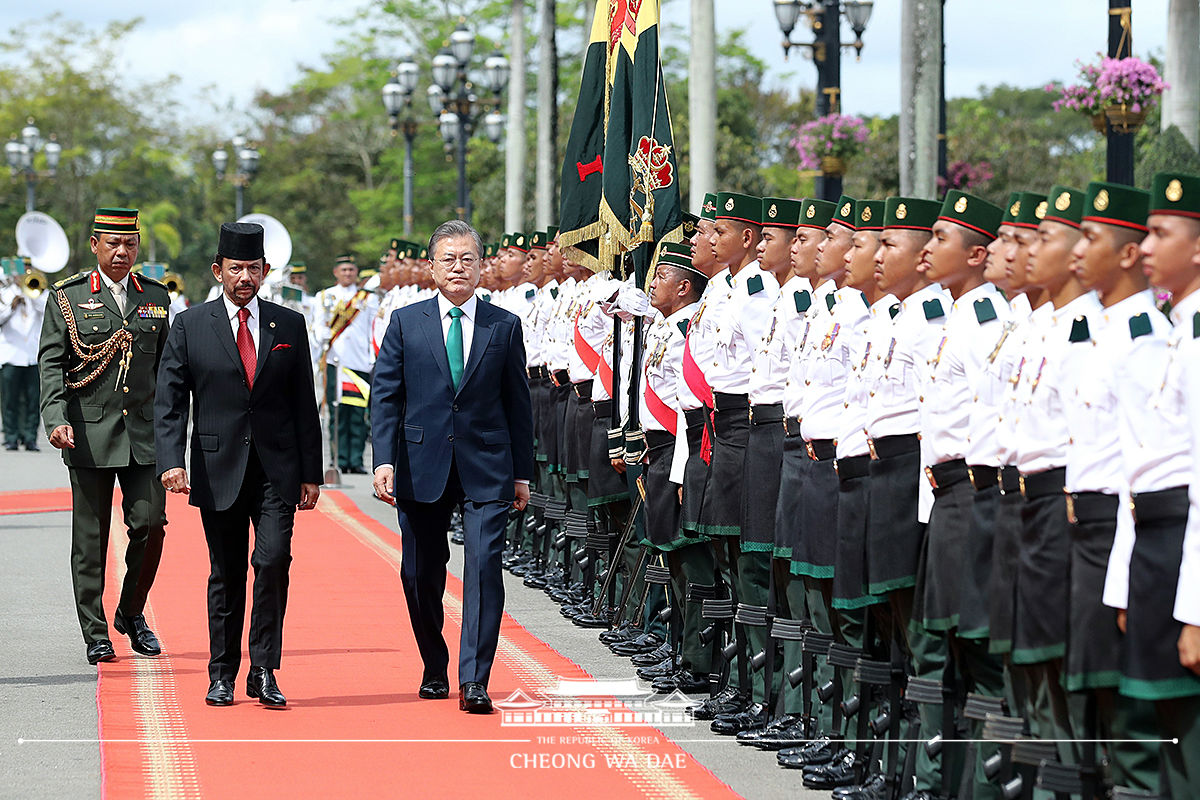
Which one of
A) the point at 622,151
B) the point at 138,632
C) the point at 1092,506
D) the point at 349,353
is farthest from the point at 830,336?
the point at 349,353

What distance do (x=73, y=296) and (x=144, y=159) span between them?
64.8 metres

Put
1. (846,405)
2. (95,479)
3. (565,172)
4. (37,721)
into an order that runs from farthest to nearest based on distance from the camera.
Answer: (565,172) → (95,479) → (37,721) → (846,405)

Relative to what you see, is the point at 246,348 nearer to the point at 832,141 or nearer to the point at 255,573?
the point at 255,573

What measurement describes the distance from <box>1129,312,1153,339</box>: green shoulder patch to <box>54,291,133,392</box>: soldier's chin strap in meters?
6.12

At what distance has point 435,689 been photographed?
8.57 metres

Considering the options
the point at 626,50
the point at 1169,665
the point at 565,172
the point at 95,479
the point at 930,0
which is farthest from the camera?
the point at 930,0

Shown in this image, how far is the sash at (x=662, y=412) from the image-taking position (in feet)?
29.3

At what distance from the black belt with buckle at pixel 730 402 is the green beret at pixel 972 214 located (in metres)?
1.79

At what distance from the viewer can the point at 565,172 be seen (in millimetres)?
11195

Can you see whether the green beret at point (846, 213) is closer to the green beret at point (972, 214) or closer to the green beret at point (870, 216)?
the green beret at point (870, 216)

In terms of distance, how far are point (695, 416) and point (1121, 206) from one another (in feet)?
10.6

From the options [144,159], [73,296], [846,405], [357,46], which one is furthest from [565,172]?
[144,159]

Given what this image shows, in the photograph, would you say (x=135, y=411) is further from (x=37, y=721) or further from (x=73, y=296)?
(x=37, y=721)

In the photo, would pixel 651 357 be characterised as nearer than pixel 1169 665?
No
